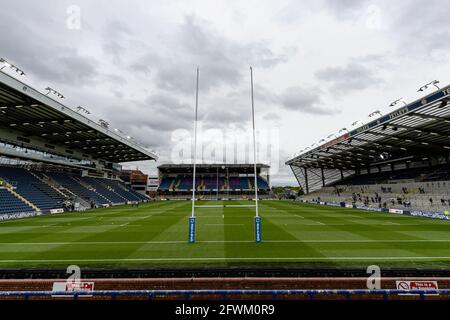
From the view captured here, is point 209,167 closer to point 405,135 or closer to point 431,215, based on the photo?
point 405,135

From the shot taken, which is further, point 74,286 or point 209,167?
point 209,167

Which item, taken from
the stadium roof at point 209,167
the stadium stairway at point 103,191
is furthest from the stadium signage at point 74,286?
the stadium roof at point 209,167

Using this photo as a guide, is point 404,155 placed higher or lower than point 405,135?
lower

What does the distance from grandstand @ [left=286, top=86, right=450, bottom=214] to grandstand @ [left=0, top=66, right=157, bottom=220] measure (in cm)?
4300

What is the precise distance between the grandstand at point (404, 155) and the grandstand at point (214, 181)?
83.9 ft

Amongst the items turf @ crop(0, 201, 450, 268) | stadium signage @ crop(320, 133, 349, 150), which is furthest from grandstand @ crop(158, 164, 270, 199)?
turf @ crop(0, 201, 450, 268)

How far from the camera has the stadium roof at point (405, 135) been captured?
2567 centimetres

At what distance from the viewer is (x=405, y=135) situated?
3750cm

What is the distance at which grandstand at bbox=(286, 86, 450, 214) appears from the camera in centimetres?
2845

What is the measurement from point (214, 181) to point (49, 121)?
66493mm

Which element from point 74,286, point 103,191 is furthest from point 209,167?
point 74,286
